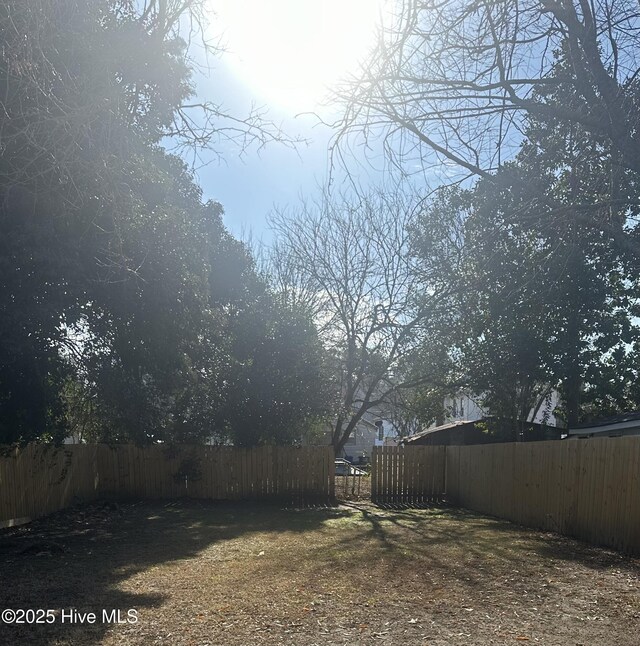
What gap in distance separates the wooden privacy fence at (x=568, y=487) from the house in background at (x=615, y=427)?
206 cm

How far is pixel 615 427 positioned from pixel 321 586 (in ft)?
40.9

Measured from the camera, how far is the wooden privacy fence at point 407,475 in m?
21.1

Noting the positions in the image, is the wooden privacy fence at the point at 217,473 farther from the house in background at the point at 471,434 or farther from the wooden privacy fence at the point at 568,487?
the house in background at the point at 471,434

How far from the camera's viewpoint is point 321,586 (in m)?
8.02

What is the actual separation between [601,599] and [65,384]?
1053cm

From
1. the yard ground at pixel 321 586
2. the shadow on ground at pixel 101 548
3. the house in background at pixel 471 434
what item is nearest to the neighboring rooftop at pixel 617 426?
the yard ground at pixel 321 586

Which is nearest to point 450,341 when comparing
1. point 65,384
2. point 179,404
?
point 179,404

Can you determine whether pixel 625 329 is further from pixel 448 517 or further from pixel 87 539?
pixel 87 539

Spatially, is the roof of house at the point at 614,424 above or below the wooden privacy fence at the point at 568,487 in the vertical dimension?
above

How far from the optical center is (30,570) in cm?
901

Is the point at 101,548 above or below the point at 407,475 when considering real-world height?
below

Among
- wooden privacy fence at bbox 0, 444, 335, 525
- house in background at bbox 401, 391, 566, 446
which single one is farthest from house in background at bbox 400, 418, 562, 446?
wooden privacy fence at bbox 0, 444, 335, 525

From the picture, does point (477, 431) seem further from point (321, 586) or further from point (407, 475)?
point (321, 586)

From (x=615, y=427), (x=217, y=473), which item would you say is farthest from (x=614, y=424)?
(x=217, y=473)
